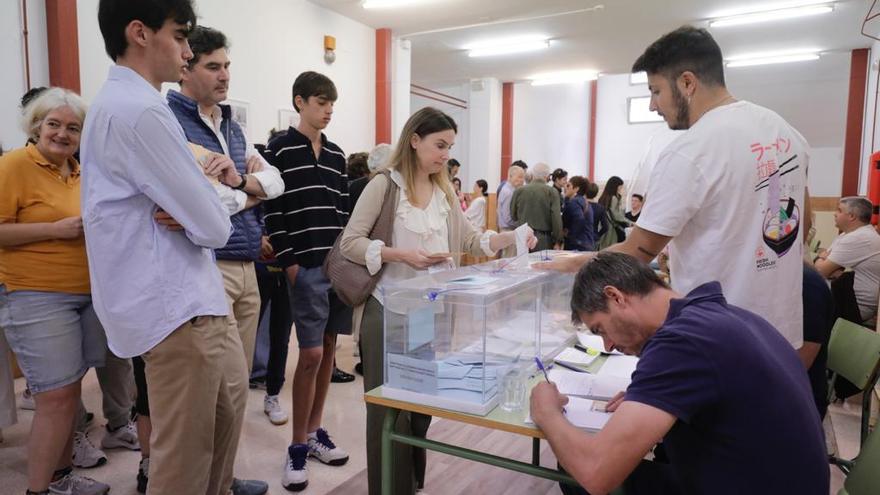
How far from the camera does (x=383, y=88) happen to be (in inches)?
282

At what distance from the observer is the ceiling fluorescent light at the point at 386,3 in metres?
6.23

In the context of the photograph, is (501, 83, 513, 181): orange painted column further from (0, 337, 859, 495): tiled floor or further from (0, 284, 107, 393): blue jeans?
(0, 284, 107, 393): blue jeans

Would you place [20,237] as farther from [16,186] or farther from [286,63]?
[286,63]

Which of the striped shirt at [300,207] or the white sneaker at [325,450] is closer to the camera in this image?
the striped shirt at [300,207]

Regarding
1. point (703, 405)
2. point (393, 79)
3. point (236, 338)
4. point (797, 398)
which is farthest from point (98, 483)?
point (393, 79)

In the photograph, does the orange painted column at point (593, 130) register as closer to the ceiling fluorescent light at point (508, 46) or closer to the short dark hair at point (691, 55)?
the ceiling fluorescent light at point (508, 46)

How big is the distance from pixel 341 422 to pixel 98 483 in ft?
3.95

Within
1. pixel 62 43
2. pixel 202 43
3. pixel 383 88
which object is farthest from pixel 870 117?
pixel 62 43

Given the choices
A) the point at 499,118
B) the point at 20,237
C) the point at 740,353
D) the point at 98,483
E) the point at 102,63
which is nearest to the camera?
the point at 740,353

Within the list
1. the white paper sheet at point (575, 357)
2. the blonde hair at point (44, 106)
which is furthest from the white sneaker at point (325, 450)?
the blonde hair at point (44, 106)

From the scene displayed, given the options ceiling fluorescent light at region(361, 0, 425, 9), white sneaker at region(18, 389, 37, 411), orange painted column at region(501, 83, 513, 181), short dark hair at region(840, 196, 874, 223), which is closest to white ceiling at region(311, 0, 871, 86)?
ceiling fluorescent light at region(361, 0, 425, 9)

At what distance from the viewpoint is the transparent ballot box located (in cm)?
155

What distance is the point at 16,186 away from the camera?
213 centimetres

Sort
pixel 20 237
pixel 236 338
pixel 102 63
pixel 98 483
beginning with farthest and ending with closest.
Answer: pixel 102 63 < pixel 98 483 < pixel 20 237 < pixel 236 338
